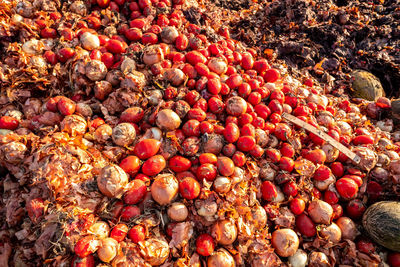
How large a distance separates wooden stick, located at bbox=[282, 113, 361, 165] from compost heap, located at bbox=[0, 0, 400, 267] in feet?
0.27

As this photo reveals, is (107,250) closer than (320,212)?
Yes

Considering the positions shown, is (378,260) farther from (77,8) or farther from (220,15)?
(77,8)

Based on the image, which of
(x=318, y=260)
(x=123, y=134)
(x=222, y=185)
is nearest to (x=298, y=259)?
(x=318, y=260)

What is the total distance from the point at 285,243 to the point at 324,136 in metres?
1.92

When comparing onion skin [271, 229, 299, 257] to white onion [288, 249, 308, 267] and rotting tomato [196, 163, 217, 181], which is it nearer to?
white onion [288, 249, 308, 267]

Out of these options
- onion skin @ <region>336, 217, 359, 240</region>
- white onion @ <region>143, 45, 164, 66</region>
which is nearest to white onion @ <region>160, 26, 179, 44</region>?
white onion @ <region>143, 45, 164, 66</region>

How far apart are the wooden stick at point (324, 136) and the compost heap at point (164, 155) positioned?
0.27 ft

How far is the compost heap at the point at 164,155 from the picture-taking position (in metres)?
3.02

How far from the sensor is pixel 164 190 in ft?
10.2

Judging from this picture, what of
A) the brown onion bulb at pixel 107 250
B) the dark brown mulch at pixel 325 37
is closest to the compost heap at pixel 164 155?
the brown onion bulb at pixel 107 250

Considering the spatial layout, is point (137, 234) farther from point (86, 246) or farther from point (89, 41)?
point (89, 41)

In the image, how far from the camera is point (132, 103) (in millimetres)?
3988

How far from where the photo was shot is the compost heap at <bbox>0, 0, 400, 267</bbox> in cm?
302

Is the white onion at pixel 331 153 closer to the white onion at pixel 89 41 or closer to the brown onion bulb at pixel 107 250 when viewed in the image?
the brown onion bulb at pixel 107 250
